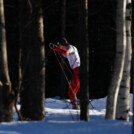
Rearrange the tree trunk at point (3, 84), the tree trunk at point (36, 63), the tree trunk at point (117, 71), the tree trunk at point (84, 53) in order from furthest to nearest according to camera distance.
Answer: the tree trunk at point (84, 53) < the tree trunk at point (117, 71) < the tree trunk at point (36, 63) < the tree trunk at point (3, 84)

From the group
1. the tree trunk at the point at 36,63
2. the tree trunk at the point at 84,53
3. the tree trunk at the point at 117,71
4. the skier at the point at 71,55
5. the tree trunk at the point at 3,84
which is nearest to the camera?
the tree trunk at the point at 3,84

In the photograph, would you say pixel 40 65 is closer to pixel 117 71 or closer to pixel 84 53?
pixel 84 53

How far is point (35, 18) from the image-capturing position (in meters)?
6.23

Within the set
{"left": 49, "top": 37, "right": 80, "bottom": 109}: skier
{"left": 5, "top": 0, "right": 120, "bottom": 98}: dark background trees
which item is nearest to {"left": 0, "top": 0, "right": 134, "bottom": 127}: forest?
{"left": 49, "top": 37, "right": 80, "bottom": 109}: skier

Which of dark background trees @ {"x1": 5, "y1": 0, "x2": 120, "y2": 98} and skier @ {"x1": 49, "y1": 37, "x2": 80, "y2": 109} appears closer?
skier @ {"x1": 49, "y1": 37, "x2": 80, "y2": 109}

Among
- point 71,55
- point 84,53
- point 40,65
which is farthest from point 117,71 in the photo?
point 71,55

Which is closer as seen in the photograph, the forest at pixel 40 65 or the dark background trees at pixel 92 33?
the forest at pixel 40 65

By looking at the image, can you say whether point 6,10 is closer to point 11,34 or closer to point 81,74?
point 11,34

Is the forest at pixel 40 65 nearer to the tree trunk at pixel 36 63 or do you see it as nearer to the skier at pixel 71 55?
the tree trunk at pixel 36 63

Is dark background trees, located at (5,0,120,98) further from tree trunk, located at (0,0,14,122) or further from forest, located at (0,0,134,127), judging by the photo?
tree trunk, located at (0,0,14,122)

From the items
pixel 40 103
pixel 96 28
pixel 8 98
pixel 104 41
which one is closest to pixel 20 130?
pixel 8 98

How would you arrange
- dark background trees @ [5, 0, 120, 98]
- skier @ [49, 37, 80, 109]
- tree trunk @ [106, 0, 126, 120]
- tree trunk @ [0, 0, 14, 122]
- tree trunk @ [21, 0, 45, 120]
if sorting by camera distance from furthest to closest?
dark background trees @ [5, 0, 120, 98] < skier @ [49, 37, 80, 109] < tree trunk @ [106, 0, 126, 120] < tree trunk @ [21, 0, 45, 120] < tree trunk @ [0, 0, 14, 122]

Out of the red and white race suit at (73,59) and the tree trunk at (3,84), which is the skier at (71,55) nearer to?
the red and white race suit at (73,59)

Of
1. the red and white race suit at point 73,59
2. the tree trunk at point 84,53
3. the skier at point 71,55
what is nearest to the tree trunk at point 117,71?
the tree trunk at point 84,53
